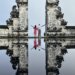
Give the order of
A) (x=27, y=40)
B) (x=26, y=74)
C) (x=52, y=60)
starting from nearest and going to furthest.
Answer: (x=26, y=74) < (x=52, y=60) < (x=27, y=40)

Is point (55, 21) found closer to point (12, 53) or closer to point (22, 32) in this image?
point (22, 32)

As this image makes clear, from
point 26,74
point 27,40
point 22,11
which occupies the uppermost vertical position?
point 22,11

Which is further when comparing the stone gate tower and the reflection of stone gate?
the stone gate tower

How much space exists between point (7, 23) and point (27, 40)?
92 centimetres

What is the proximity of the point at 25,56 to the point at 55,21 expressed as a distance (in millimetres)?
2116

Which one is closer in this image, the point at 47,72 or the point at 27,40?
the point at 47,72

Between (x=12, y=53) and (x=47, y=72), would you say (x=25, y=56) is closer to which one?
(x=12, y=53)

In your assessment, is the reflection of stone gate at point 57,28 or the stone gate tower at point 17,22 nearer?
the reflection of stone gate at point 57,28

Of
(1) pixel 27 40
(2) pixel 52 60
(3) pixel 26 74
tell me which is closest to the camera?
(3) pixel 26 74

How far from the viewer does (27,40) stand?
36.8 ft

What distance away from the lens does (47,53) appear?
1018cm

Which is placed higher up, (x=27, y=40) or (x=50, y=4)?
(x=50, y=4)

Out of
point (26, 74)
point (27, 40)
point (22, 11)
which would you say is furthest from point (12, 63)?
point (22, 11)

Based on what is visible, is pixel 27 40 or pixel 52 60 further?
pixel 27 40
